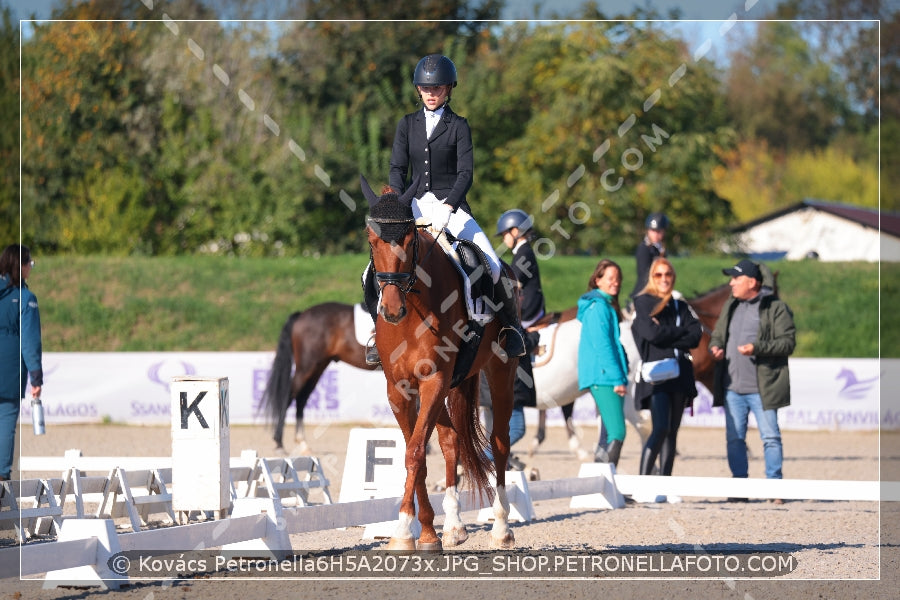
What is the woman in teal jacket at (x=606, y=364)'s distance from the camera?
408 inches

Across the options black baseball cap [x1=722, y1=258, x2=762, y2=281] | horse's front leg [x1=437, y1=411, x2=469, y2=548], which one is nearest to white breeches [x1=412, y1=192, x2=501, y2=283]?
horse's front leg [x1=437, y1=411, x2=469, y2=548]

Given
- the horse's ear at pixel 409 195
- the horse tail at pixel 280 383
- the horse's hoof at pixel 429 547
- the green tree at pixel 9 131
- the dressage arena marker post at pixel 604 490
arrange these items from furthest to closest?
1. the green tree at pixel 9 131
2. the horse tail at pixel 280 383
3. the dressage arena marker post at pixel 604 490
4. the horse's hoof at pixel 429 547
5. the horse's ear at pixel 409 195

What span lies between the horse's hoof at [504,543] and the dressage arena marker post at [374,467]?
3.40 ft

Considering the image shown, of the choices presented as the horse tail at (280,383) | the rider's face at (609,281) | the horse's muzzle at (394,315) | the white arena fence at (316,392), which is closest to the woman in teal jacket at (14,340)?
the horse's muzzle at (394,315)

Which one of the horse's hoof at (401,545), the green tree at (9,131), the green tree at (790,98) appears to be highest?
the green tree at (790,98)

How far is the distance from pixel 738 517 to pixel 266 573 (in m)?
4.57

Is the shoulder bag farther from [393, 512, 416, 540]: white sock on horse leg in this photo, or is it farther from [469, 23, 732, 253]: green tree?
[469, 23, 732, 253]: green tree

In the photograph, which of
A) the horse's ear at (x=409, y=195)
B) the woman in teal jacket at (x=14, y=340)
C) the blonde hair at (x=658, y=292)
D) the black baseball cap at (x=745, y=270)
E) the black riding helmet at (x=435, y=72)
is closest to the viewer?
the horse's ear at (x=409, y=195)

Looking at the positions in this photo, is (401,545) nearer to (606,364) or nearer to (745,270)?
(606,364)

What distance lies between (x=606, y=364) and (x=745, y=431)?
5.48ft

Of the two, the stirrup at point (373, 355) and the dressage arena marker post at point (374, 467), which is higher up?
the stirrup at point (373, 355)

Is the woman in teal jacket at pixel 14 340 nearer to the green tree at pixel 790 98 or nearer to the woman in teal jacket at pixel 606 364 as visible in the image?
the woman in teal jacket at pixel 606 364

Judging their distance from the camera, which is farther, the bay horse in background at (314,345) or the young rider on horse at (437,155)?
the bay horse in background at (314,345)

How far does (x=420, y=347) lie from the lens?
22.2ft
